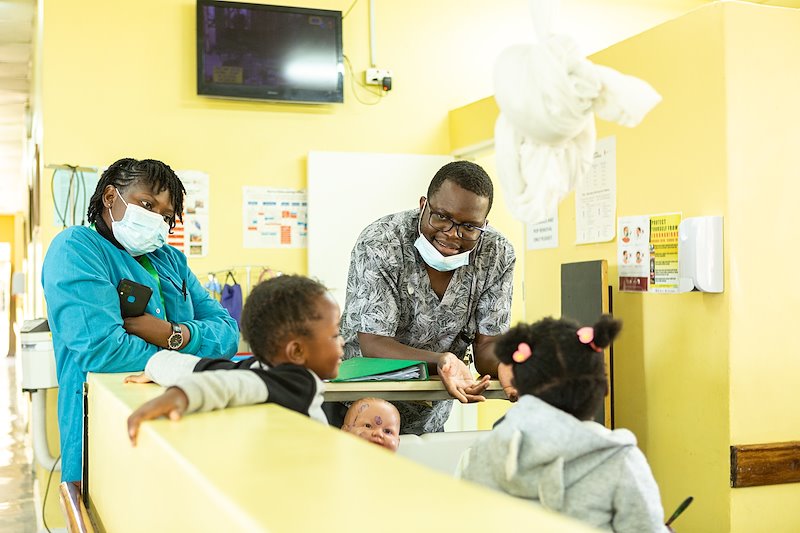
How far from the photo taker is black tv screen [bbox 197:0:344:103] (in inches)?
181

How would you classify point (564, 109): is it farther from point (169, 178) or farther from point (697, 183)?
point (697, 183)

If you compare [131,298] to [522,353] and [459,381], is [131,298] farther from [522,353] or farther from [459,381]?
[522,353]

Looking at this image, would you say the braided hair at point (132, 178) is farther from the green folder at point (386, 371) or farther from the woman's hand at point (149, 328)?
the green folder at point (386, 371)

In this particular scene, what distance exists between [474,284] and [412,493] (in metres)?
1.72

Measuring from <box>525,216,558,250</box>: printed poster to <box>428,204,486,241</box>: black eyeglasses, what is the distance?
1823 millimetres

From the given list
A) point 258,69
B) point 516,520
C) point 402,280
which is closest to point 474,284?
point 402,280

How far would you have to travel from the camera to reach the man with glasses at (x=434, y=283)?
2.28 metres

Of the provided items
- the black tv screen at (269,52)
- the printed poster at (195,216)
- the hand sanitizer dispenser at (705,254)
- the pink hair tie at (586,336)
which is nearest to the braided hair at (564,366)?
the pink hair tie at (586,336)

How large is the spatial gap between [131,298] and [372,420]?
648 millimetres

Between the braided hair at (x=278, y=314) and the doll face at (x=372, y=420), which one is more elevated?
the braided hair at (x=278, y=314)

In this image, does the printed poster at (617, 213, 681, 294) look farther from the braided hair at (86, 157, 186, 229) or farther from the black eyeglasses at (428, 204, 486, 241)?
the braided hair at (86, 157, 186, 229)

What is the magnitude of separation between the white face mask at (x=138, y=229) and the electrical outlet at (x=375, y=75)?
2997 millimetres

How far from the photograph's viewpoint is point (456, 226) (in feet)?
7.44

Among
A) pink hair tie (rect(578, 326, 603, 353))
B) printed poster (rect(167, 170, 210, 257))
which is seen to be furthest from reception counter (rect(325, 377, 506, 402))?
printed poster (rect(167, 170, 210, 257))
